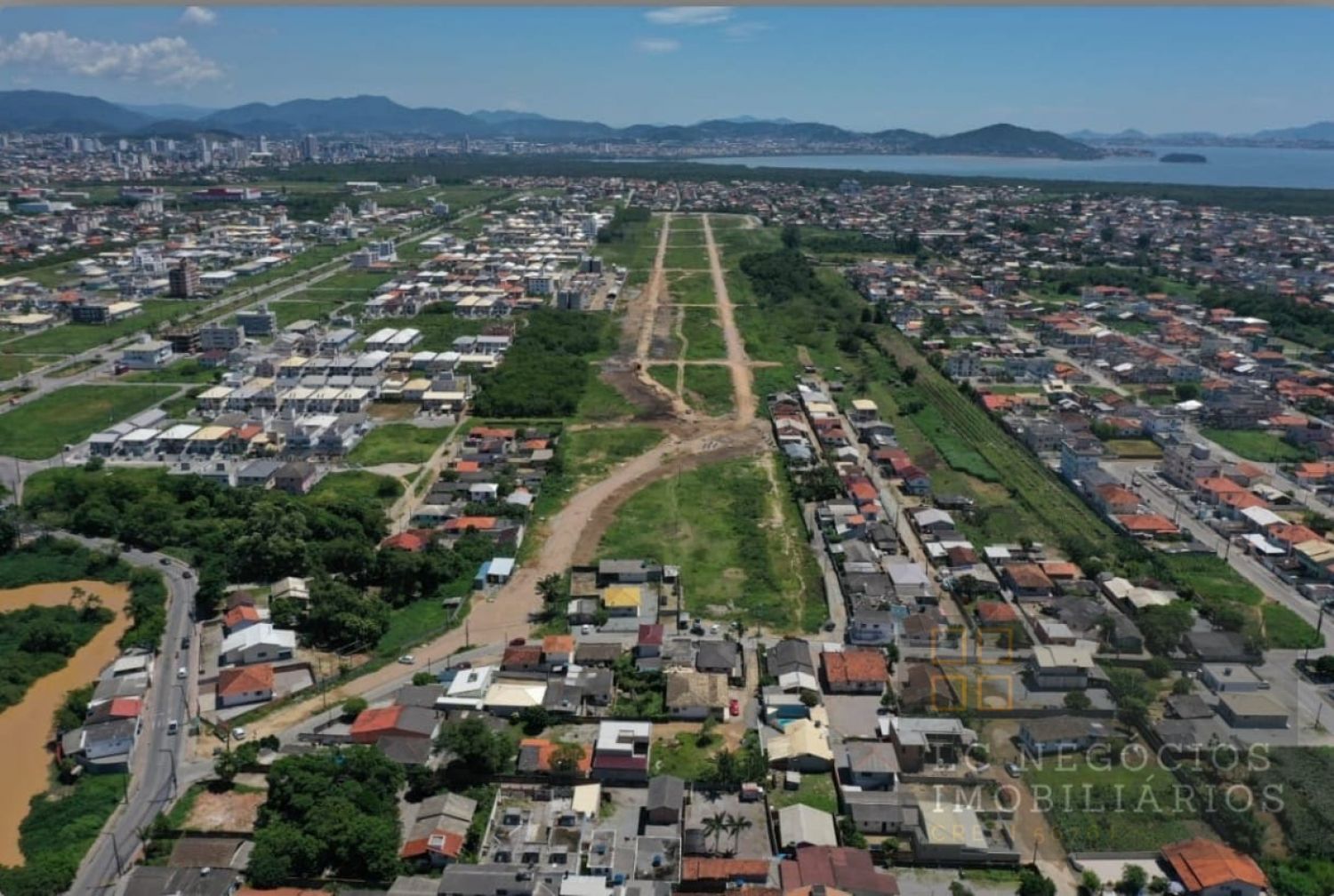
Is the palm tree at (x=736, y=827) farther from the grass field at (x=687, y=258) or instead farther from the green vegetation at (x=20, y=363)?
the grass field at (x=687, y=258)

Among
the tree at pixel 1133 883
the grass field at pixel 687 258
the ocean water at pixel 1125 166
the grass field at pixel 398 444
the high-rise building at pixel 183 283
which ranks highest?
the ocean water at pixel 1125 166

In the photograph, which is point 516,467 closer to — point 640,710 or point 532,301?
point 640,710

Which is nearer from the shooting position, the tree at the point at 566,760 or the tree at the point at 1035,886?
the tree at the point at 1035,886

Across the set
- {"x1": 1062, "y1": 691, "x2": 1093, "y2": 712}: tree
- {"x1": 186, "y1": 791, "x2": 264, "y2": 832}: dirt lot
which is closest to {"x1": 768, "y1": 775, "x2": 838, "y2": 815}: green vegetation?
{"x1": 1062, "y1": 691, "x2": 1093, "y2": 712}: tree

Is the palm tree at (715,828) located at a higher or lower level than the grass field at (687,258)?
lower

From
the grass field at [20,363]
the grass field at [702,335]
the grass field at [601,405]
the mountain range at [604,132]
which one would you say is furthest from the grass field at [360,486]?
the mountain range at [604,132]

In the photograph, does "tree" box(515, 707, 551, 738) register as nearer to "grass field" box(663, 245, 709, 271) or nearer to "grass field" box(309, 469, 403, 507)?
"grass field" box(309, 469, 403, 507)

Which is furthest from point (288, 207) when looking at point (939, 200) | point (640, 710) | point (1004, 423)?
point (640, 710)
